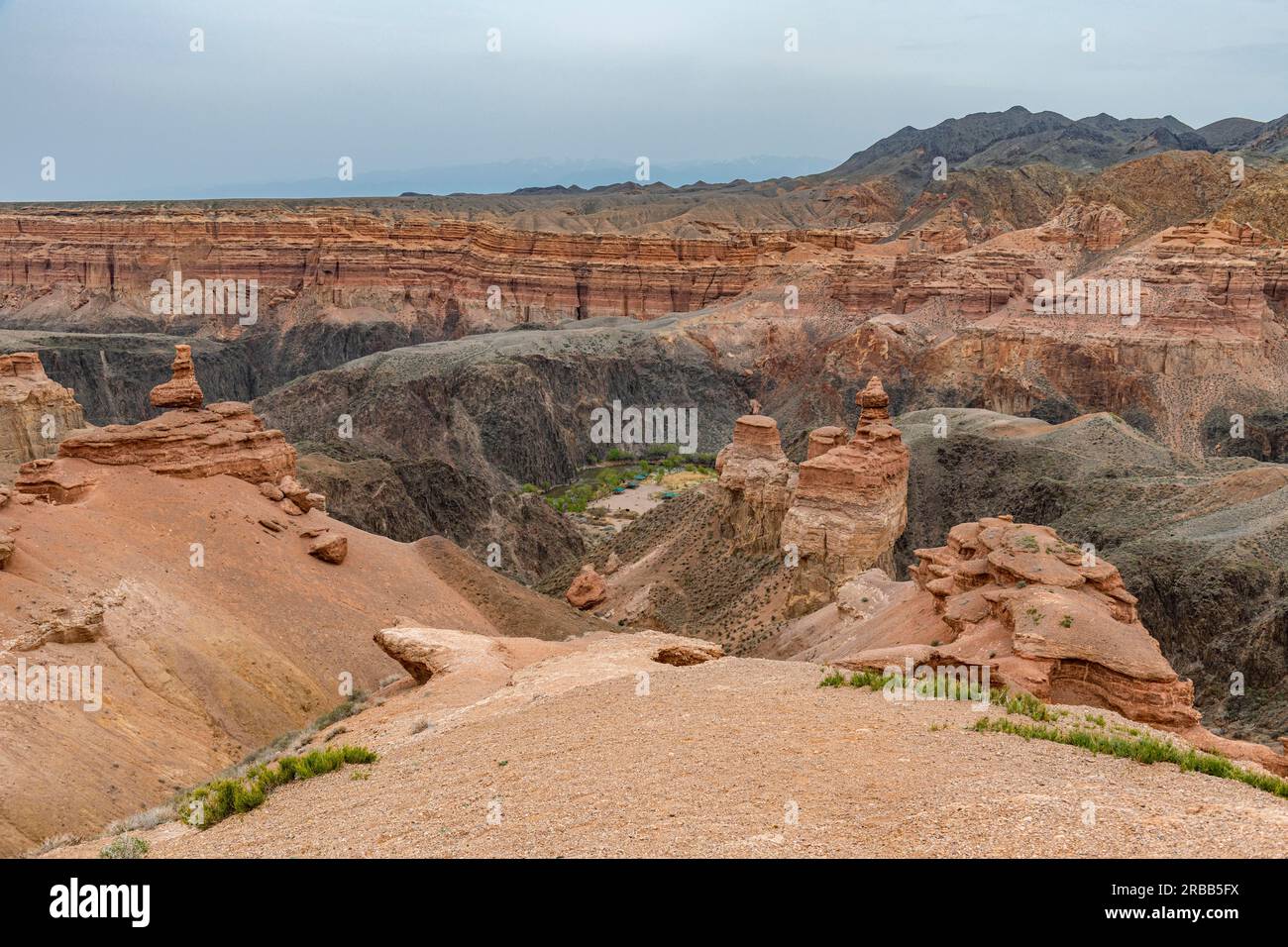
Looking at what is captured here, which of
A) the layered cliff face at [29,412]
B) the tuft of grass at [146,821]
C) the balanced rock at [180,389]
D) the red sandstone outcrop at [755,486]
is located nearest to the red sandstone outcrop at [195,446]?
the balanced rock at [180,389]

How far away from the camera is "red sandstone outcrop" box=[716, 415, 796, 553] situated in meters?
37.2

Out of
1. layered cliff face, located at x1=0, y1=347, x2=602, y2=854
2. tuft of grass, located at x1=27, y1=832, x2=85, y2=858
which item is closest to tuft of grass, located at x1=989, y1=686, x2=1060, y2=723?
tuft of grass, located at x1=27, y1=832, x2=85, y2=858

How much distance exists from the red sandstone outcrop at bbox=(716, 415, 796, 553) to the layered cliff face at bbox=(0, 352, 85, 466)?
1261 inches

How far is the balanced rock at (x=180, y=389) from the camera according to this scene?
2894 centimetres

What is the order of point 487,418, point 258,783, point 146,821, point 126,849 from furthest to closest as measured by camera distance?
point 487,418, point 258,783, point 146,821, point 126,849

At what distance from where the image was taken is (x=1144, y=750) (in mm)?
10359

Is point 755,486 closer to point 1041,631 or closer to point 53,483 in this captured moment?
point 1041,631

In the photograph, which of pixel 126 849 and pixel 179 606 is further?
pixel 179 606

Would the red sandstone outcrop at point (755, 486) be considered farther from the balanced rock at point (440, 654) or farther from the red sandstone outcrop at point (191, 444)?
the balanced rock at point (440, 654)

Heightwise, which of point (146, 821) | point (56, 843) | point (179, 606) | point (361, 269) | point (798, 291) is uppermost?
point (361, 269)

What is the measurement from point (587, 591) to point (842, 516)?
10737 mm

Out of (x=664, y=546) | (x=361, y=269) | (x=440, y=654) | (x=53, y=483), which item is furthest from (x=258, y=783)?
(x=361, y=269)

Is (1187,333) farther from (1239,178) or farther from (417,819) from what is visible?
(417,819)

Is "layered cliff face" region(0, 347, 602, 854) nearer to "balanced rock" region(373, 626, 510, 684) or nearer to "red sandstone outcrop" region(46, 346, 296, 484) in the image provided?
"red sandstone outcrop" region(46, 346, 296, 484)
